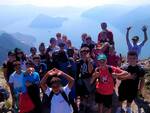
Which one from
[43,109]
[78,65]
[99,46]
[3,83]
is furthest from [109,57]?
[3,83]

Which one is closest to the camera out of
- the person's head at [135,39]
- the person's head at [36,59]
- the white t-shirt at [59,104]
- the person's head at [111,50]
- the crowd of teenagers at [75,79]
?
the white t-shirt at [59,104]

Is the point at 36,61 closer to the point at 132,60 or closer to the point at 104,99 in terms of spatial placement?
the point at 104,99

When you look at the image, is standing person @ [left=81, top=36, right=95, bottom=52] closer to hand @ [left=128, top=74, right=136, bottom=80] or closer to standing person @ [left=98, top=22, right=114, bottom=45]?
standing person @ [left=98, top=22, right=114, bottom=45]

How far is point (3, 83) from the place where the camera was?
20.0 m

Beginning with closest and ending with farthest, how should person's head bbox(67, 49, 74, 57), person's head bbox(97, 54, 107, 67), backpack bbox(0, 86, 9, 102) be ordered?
person's head bbox(97, 54, 107, 67) → backpack bbox(0, 86, 9, 102) → person's head bbox(67, 49, 74, 57)

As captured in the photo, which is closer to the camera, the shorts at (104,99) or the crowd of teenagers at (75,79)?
the crowd of teenagers at (75,79)

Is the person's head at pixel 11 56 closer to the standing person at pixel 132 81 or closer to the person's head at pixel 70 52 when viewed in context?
the person's head at pixel 70 52

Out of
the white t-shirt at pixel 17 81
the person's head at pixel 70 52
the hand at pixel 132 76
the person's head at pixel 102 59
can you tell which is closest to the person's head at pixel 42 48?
the person's head at pixel 70 52

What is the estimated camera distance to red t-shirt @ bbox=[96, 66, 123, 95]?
476 inches

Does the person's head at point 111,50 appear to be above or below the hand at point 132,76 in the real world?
above

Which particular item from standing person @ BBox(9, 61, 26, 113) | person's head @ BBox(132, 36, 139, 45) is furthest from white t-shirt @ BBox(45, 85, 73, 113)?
person's head @ BBox(132, 36, 139, 45)

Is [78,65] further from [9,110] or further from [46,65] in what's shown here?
[9,110]

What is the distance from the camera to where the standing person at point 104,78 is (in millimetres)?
11805

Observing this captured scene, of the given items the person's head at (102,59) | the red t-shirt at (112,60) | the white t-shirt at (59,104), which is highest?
the person's head at (102,59)
